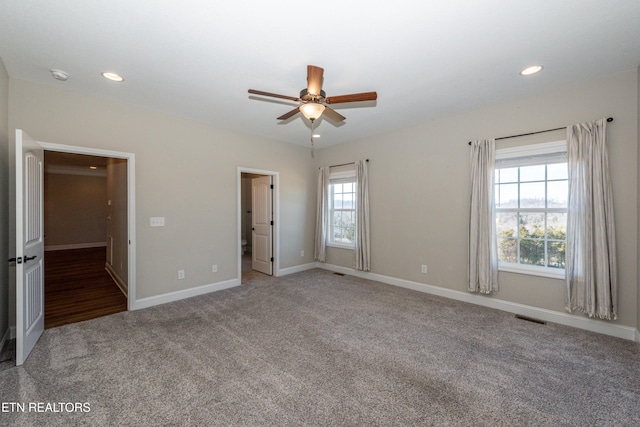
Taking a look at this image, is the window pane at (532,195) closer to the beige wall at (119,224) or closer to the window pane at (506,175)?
the window pane at (506,175)

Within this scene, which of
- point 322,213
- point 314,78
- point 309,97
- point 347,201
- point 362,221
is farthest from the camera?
point 322,213

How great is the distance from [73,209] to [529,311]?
478 inches

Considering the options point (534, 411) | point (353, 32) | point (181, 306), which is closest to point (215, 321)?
point (181, 306)

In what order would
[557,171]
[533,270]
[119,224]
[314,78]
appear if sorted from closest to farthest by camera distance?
[314,78] → [557,171] → [533,270] → [119,224]

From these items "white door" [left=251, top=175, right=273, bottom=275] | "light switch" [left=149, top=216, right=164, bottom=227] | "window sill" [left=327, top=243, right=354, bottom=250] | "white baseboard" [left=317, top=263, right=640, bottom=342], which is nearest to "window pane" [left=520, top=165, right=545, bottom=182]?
"white baseboard" [left=317, top=263, right=640, bottom=342]

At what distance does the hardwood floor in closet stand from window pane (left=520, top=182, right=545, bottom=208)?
5587 mm

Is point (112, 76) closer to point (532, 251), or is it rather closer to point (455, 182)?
point (455, 182)

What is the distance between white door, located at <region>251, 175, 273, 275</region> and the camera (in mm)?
5426

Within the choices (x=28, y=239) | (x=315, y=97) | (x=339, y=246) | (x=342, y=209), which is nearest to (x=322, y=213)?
(x=342, y=209)

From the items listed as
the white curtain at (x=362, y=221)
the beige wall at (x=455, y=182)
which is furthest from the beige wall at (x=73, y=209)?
the white curtain at (x=362, y=221)

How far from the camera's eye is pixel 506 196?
358cm

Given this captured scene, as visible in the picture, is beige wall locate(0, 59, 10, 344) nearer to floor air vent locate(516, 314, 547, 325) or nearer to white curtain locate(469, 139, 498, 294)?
white curtain locate(469, 139, 498, 294)

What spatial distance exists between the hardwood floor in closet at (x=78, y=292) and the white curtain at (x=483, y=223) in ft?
16.2

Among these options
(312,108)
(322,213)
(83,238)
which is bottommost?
(83,238)
